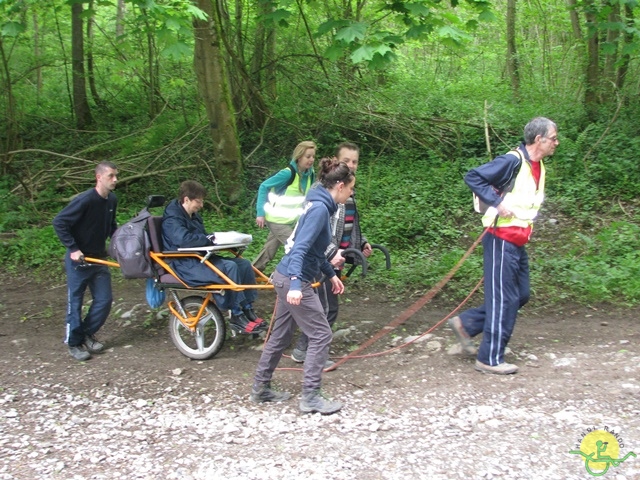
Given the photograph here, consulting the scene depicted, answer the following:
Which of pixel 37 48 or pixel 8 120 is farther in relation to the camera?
pixel 37 48

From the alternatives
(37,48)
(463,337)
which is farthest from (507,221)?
(37,48)

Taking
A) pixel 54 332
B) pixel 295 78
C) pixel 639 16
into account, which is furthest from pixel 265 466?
pixel 639 16

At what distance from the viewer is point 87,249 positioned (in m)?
5.96

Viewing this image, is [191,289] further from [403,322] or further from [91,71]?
[91,71]

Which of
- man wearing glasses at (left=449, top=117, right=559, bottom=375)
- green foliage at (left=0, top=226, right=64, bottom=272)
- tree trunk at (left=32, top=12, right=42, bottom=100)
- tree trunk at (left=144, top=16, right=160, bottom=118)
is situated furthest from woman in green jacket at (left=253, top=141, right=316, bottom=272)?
tree trunk at (left=32, top=12, right=42, bottom=100)

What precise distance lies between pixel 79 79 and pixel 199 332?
10043mm

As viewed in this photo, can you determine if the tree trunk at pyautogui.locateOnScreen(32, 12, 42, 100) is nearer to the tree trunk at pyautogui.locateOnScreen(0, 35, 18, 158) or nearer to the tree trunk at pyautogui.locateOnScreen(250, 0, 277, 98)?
the tree trunk at pyautogui.locateOnScreen(0, 35, 18, 158)

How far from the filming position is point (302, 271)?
4516 mm

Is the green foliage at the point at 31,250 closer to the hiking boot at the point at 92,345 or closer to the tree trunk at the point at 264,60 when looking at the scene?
the hiking boot at the point at 92,345

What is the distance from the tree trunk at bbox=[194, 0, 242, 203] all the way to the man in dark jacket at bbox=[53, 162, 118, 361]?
382 cm

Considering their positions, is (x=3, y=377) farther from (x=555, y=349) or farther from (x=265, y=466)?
(x=555, y=349)

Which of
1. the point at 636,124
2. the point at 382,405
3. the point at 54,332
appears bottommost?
the point at 54,332

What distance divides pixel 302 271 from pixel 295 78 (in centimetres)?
789

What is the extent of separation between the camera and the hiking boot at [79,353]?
6016 mm
